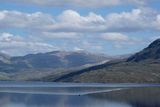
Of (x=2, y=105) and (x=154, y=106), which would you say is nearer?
(x=154, y=106)

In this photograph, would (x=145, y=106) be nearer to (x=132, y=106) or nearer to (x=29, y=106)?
(x=132, y=106)

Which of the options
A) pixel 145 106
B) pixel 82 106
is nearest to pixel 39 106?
pixel 82 106

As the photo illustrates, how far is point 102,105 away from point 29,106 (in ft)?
66.3

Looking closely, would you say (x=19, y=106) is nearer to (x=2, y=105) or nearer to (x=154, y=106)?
(x=2, y=105)

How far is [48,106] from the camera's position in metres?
125

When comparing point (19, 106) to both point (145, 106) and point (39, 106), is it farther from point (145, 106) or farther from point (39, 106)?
point (145, 106)

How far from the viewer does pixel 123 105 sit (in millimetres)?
126125

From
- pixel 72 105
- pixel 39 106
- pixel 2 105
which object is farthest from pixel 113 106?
pixel 2 105

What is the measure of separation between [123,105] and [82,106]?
11.4m

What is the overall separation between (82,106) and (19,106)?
1794 centimetres

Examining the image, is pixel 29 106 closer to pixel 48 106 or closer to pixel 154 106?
pixel 48 106

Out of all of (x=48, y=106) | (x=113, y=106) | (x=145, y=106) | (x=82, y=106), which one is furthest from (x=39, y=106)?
(x=145, y=106)

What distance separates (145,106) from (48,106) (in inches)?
1036

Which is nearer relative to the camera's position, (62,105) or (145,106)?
(145,106)
